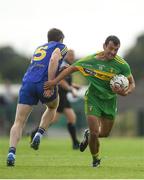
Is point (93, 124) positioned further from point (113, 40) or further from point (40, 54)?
point (40, 54)

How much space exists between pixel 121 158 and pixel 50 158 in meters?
1.48

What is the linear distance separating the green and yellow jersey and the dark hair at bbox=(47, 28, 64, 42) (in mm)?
937

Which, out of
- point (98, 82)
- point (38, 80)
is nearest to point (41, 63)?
point (38, 80)

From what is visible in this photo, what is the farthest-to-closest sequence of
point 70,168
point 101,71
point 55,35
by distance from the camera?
point 55,35
point 101,71
point 70,168

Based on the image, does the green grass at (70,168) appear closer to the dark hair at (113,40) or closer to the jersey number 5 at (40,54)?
the jersey number 5 at (40,54)

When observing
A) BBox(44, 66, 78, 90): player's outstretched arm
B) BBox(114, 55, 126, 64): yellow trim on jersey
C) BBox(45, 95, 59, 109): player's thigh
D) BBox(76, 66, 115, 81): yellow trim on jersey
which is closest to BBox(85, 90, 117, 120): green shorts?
BBox(76, 66, 115, 81): yellow trim on jersey

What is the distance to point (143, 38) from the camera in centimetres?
12275

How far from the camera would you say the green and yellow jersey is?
15.7m

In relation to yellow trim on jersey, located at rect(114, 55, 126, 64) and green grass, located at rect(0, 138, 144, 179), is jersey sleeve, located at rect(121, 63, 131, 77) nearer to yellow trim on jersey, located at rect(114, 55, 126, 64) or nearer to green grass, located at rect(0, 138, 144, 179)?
yellow trim on jersey, located at rect(114, 55, 126, 64)

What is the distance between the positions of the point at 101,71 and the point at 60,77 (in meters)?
0.69

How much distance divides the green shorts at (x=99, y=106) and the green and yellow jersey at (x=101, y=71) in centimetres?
8

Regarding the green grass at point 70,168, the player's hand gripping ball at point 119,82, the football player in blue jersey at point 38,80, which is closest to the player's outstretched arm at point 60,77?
the football player in blue jersey at point 38,80

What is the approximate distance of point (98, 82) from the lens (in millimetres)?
A: 15859

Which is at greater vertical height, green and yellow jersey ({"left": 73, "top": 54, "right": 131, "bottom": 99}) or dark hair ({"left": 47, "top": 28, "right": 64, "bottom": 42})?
dark hair ({"left": 47, "top": 28, "right": 64, "bottom": 42})
